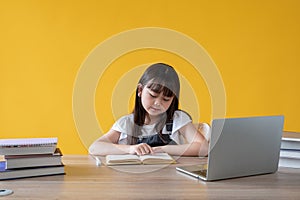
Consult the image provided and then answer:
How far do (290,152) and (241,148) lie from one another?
0.34 metres

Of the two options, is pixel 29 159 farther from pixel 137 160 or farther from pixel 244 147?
pixel 244 147

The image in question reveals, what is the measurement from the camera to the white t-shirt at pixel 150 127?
7.35ft

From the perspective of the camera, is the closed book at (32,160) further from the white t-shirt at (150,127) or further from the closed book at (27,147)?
the white t-shirt at (150,127)

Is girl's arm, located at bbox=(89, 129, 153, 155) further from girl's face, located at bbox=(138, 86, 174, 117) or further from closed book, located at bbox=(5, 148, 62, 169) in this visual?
closed book, located at bbox=(5, 148, 62, 169)

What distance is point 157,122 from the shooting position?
232 cm


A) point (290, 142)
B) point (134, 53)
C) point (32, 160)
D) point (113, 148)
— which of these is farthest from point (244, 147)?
point (134, 53)

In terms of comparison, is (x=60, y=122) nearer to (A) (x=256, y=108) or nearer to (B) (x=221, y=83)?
(B) (x=221, y=83)

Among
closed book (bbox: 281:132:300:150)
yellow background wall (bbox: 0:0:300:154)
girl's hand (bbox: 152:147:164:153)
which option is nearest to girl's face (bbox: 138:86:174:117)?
girl's hand (bbox: 152:147:164:153)

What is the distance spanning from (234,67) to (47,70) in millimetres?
1362

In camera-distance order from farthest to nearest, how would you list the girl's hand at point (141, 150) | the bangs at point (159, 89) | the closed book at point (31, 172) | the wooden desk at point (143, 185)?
the bangs at point (159, 89), the girl's hand at point (141, 150), the closed book at point (31, 172), the wooden desk at point (143, 185)

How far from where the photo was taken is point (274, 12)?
119 inches

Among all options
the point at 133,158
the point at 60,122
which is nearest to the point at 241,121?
the point at 133,158

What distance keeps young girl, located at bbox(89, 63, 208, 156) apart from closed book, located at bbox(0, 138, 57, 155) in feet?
1.60

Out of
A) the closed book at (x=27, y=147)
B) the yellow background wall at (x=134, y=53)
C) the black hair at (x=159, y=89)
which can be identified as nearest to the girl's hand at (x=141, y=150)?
the black hair at (x=159, y=89)
